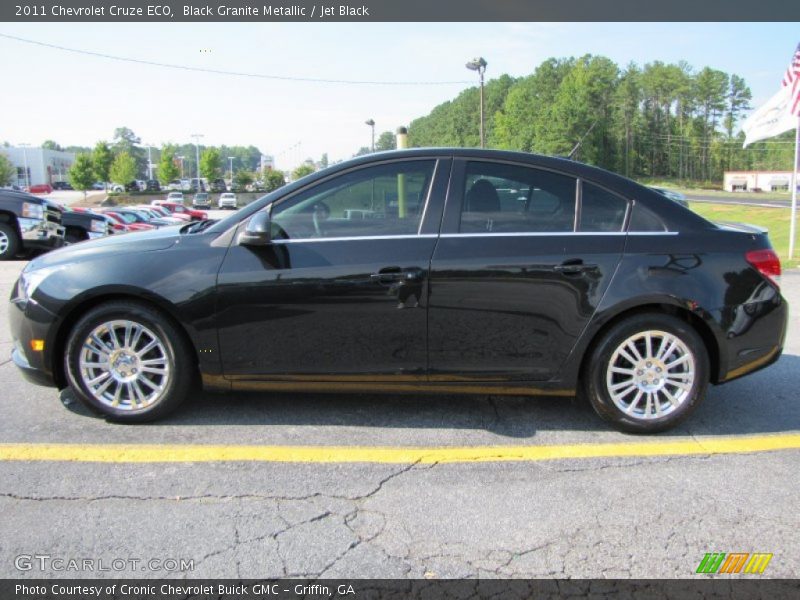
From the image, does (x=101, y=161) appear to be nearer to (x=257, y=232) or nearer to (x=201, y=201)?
(x=201, y=201)

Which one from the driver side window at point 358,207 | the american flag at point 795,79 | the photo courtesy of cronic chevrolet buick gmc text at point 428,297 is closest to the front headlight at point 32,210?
the photo courtesy of cronic chevrolet buick gmc text at point 428,297

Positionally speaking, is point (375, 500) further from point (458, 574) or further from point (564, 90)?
point (564, 90)

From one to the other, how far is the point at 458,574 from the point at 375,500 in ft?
2.06

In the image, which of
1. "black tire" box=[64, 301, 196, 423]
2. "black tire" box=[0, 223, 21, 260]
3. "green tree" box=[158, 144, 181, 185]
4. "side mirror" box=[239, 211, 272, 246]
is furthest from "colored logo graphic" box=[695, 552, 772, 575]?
"green tree" box=[158, 144, 181, 185]

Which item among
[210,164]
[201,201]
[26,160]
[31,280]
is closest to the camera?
[31,280]

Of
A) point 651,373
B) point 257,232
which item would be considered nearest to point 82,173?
point 257,232

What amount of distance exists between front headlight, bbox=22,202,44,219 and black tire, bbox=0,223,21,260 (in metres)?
0.36

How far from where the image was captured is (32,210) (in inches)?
480

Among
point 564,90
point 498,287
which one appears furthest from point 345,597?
point 564,90

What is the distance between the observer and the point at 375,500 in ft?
9.27

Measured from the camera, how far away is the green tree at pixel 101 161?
242ft

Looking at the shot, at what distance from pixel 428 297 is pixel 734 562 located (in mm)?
1865

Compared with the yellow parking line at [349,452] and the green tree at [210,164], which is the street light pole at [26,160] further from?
the yellow parking line at [349,452]

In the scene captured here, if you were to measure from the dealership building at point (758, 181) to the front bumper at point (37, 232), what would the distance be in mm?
105015
